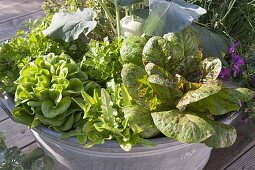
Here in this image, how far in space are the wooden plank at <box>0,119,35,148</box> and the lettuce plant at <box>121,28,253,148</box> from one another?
50 cm

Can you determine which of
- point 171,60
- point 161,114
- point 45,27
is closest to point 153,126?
point 161,114

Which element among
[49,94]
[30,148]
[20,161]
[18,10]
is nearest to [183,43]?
[49,94]

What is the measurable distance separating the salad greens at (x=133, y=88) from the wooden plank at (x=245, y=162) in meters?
0.31

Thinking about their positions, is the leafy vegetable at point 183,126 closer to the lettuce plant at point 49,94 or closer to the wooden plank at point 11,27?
the lettuce plant at point 49,94

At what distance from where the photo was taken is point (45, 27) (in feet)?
3.25

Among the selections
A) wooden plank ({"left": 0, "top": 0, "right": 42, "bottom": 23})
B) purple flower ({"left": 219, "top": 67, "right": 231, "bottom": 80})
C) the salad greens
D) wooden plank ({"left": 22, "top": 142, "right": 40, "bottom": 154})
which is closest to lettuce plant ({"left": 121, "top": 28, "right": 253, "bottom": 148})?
the salad greens

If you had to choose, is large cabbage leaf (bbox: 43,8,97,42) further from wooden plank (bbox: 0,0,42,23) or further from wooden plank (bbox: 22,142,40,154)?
wooden plank (bbox: 0,0,42,23)

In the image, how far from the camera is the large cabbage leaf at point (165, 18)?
79cm

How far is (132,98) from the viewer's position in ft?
2.51

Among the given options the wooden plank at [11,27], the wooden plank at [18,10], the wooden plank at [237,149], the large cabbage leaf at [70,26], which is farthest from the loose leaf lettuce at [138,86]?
the wooden plank at [18,10]

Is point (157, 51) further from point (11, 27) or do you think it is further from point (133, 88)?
point (11, 27)

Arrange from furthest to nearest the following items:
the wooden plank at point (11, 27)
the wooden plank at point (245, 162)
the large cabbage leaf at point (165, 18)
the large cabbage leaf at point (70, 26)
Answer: the wooden plank at point (11, 27) → the wooden plank at point (245, 162) → the large cabbage leaf at point (70, 26) → the large cabbage leaf at point (165, 18)

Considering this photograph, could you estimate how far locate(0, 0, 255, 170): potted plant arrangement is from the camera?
2.38ft

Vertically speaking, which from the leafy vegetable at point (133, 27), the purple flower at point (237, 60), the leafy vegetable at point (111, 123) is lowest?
the purple flower at point (237, 60)
